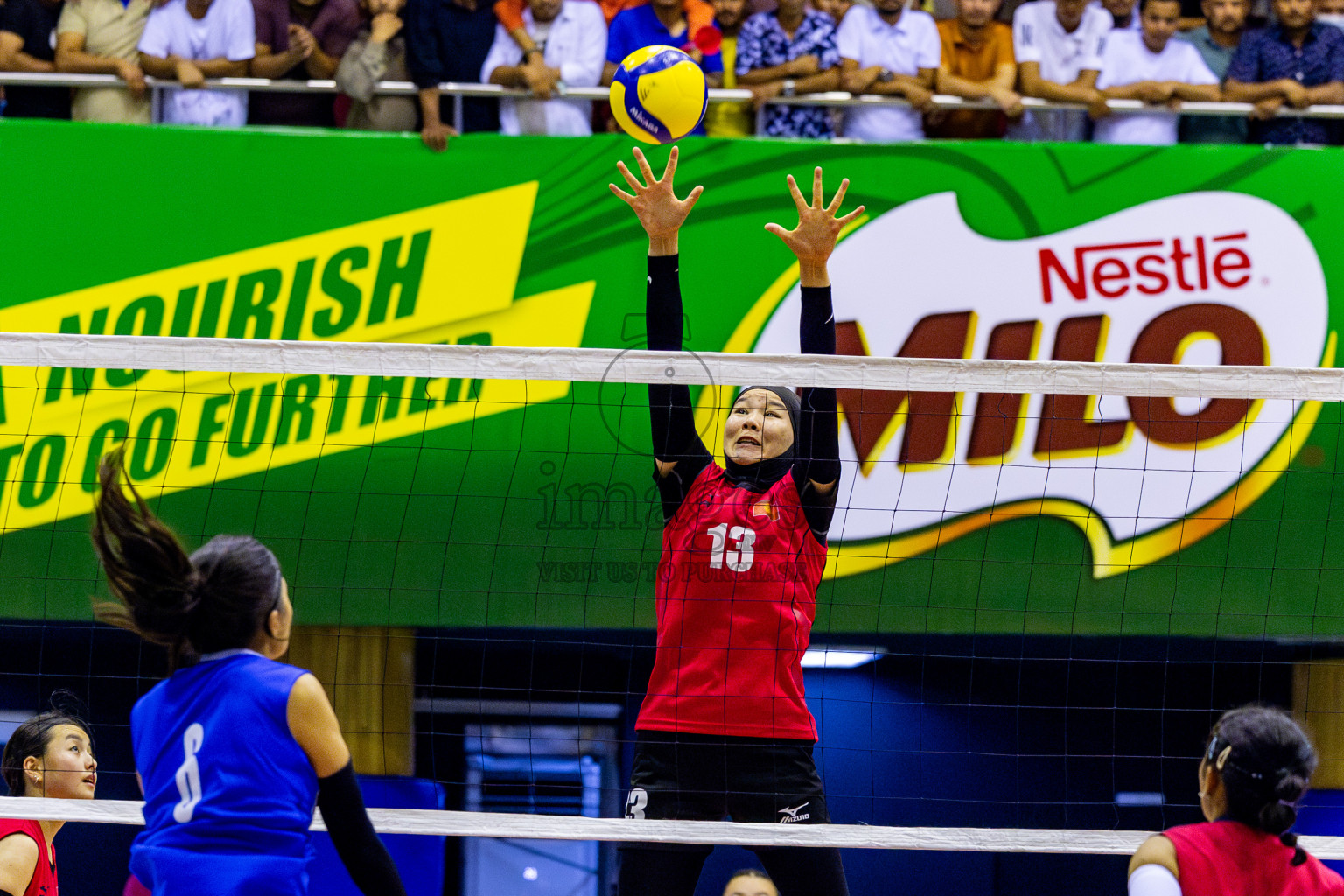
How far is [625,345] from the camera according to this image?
24.7ft

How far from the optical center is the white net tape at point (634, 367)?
14.1 feet

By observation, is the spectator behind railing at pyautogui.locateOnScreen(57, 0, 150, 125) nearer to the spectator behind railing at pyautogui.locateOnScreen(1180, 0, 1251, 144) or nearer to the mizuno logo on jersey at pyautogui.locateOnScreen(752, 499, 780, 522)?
the mizuno logo on jersey at pyautogui.locateOnScreen(752, 499, 780, 522)

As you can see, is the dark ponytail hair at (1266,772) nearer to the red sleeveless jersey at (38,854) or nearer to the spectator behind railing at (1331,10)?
the red sleeveless jersey at (38,854)

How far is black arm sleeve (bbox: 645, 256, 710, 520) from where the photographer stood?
4285mm

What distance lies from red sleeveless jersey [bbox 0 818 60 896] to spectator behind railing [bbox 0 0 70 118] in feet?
16.7

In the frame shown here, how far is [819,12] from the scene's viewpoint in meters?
7.95

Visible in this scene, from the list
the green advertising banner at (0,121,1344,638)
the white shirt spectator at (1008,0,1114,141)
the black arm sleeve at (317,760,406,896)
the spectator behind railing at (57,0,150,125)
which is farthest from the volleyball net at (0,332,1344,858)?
the black arm sleeve at (317,760,406,896)

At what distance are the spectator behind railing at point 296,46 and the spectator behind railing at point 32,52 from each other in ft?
3.62

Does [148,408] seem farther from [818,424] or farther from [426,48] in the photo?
[818,424]

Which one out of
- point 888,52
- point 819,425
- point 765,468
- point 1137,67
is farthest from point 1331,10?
point 765,468

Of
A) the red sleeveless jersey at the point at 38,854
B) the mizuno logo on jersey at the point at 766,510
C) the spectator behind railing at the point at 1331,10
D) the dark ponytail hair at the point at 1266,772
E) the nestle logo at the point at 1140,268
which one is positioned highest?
the spectator behind railing at the point at 1331,10

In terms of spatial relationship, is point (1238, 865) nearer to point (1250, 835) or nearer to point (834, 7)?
point (1250, 835)

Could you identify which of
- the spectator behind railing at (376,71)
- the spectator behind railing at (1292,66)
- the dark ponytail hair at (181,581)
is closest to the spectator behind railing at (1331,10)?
the spectator behind railing at (1292,66)

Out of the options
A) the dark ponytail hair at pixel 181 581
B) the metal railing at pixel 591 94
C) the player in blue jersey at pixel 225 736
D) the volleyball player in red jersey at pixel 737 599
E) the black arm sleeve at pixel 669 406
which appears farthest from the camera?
the metal railing at pixel 591 94
